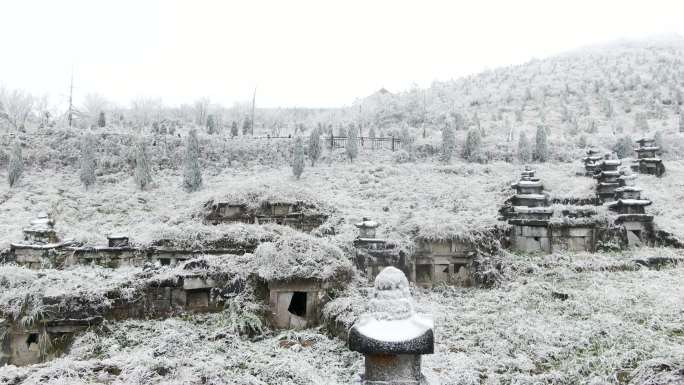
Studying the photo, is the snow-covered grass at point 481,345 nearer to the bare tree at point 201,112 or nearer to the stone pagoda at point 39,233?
the stone pagoda at point 39,233

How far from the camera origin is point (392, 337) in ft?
15.1

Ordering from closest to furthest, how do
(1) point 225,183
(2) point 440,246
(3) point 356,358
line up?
(3) point 356,358
(2) point 440,246
(1) point 225,183

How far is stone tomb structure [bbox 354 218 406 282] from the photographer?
1260 cm

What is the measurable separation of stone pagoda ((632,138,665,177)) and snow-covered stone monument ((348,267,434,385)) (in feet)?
67.6

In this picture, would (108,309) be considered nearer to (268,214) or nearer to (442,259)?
(268,214)

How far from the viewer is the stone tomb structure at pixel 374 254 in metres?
12.6

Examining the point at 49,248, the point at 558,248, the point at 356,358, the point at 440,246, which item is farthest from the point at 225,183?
the point at 356,358

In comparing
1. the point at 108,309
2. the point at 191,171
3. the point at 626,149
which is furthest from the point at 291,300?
the point at 626,149

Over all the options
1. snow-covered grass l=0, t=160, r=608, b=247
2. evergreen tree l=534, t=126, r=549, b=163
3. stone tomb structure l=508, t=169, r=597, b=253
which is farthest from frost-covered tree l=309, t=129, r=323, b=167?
stone tomb structure l=508, t=169, r=597, b=253

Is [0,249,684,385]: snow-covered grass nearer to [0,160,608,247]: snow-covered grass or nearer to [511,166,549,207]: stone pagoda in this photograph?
[511,166,549,207]: stone pagoda

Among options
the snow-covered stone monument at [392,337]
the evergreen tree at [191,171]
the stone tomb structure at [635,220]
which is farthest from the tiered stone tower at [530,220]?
the evergreen tree at [191,171]

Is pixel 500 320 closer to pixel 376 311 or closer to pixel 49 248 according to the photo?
pixel 376 311

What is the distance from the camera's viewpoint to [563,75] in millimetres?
52250

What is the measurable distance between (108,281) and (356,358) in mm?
5887
